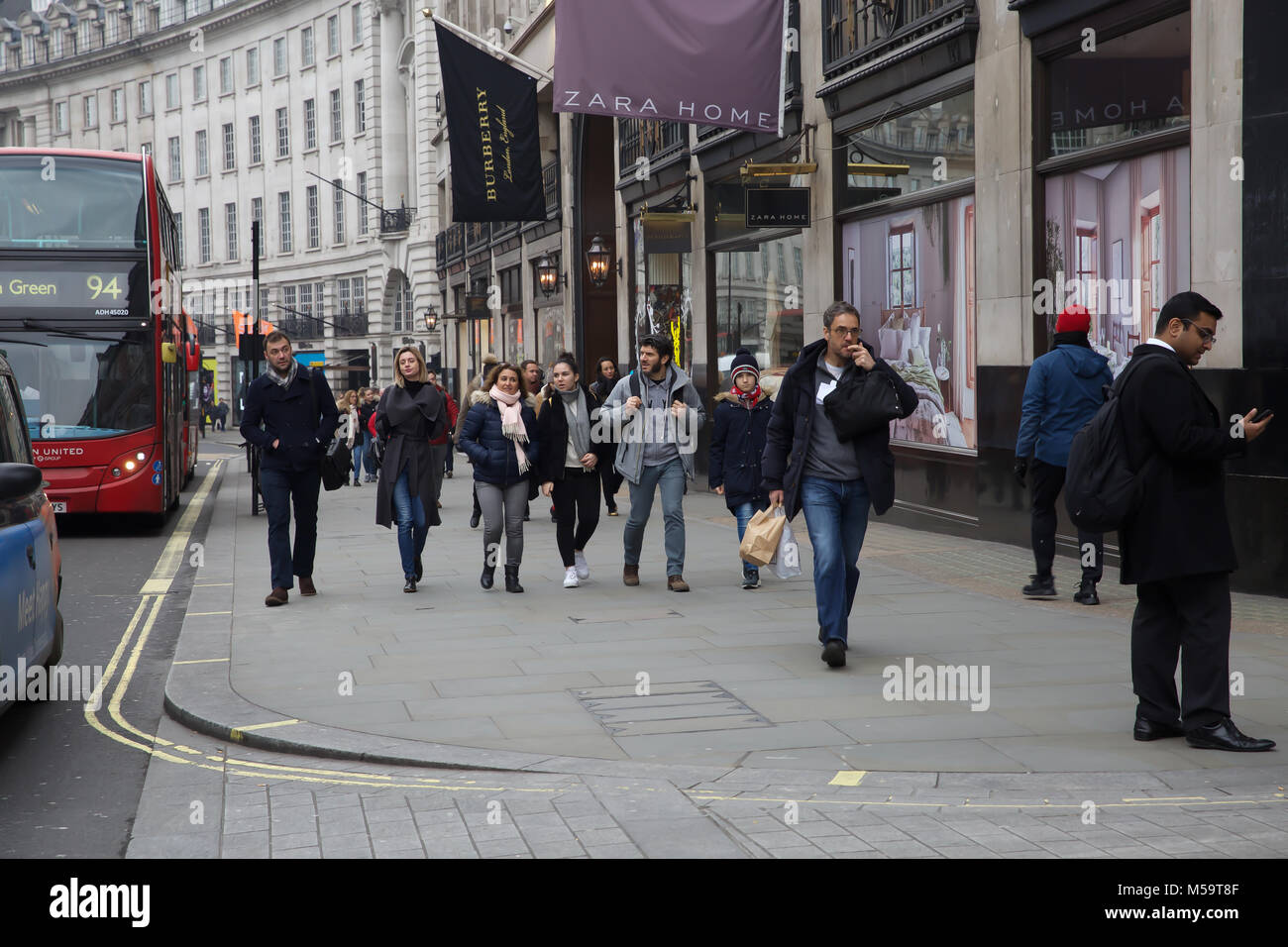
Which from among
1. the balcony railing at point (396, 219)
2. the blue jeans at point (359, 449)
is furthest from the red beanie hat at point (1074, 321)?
the balcony railing at point (396, 219)

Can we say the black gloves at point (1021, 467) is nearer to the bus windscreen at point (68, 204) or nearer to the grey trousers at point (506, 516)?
the grey trousers at point (506, 516)

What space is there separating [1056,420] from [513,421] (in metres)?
3.74

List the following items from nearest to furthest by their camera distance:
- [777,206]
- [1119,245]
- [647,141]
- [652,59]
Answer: [1119,245] < [652,59] < [777,206] < [647,141]

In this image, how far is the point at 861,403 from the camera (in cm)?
721

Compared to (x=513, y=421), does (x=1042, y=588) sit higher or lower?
lower

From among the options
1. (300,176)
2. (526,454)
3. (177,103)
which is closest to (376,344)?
(300,176)

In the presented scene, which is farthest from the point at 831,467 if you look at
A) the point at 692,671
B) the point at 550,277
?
the point at 550,277

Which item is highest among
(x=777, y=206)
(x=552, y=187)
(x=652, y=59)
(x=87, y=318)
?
(x=552, y=187)

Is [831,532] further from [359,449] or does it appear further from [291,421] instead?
[359,449]

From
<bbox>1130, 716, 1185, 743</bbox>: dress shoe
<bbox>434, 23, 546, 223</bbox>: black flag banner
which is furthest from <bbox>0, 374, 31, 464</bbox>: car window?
<bbox>434, 23, 546, 223</bbox>: black flag banner

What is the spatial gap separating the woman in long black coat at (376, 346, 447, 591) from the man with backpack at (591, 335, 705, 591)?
1308mm

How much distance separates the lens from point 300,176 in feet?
200

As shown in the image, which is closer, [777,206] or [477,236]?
[777,206]
